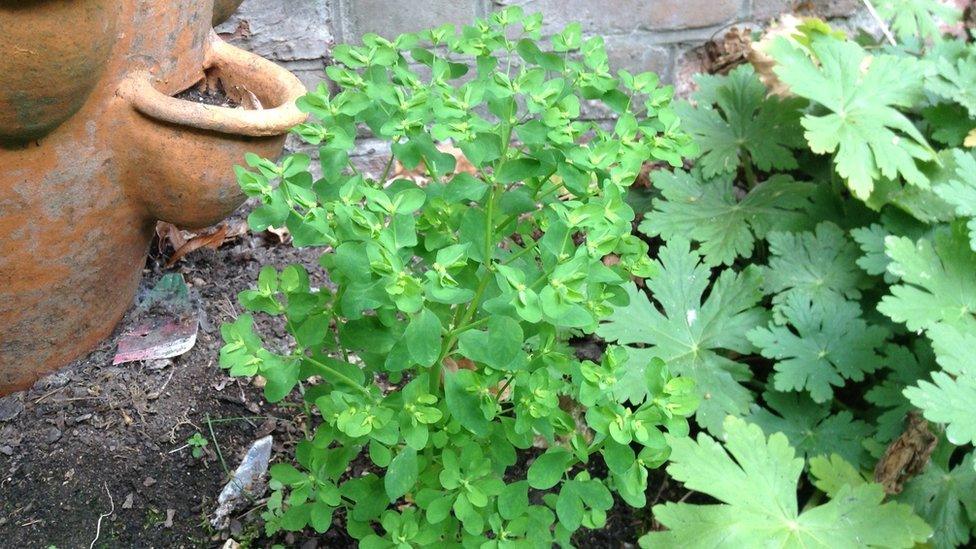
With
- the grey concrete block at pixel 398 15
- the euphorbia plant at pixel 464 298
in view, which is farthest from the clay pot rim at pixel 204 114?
the grey concrete block at pixel 398 15

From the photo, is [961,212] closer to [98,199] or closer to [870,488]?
[870,488]

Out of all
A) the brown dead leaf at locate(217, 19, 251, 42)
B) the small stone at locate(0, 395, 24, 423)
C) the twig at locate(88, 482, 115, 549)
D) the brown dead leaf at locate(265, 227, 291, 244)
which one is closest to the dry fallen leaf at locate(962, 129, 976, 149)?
the brown dead leaf at locate(265, 227, 291, 244)

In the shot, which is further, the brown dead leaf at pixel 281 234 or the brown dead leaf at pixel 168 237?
the brown dead leaf at pixel 281 234

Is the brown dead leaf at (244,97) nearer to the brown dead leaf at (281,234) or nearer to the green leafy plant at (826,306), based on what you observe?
the brown dead leaf at (281,234)

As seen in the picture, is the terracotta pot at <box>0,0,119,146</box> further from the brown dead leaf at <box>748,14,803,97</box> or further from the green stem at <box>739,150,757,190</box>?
the brown dead leaf at <box>748,14,803,97</box>

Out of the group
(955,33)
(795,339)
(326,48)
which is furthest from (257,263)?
(955,33)

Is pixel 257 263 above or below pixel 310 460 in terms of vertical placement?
below

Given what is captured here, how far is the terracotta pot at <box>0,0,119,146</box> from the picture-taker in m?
1.18

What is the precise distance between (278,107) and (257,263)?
2.26ft

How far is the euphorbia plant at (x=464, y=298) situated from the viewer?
1.06m

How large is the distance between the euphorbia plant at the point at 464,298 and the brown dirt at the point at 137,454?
0.38m

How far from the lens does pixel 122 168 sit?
1.49 metres

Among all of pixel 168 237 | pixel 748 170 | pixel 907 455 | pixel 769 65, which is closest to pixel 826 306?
pixel 907 455

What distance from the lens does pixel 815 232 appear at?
2.00 m
